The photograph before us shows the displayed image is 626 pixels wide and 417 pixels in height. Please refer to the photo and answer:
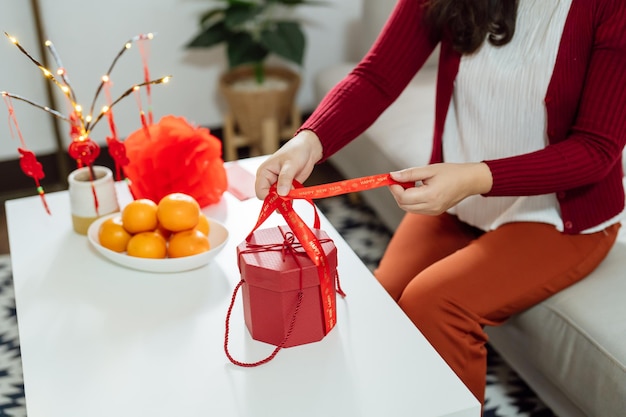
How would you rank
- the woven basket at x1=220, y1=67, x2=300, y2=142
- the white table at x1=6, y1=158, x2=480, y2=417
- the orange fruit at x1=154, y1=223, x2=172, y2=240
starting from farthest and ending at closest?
the woven basket at x1=220, y1=67, x2=300, y2=142 → the orange fruit at x1=154, y1=223, x2=172, y2=240 → the white table at x1=6, y1=158, x2=480, y2=417

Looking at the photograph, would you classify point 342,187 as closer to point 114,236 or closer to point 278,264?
point 278,264

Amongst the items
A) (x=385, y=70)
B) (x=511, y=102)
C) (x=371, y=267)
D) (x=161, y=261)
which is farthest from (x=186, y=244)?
(x=371, y=267)

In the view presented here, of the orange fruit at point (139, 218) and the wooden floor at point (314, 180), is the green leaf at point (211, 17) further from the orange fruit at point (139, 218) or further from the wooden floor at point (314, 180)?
the orange fruit at point (139, 218)

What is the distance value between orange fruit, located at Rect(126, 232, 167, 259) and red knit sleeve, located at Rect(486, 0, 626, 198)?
0.56 m

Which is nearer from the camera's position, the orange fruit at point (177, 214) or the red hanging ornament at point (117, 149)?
the orange fruit at point (177, 214)

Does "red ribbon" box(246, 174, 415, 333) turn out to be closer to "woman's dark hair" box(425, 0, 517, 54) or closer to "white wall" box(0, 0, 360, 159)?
"woman's dark hair" box(425, 0, 517, 54)

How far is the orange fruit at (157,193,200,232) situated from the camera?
1.21m

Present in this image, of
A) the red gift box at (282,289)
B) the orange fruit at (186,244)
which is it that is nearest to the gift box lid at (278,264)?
the red gift box at (282,289)

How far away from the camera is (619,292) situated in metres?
1.23

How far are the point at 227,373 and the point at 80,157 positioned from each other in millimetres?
542

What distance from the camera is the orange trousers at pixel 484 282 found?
1197 millimetres

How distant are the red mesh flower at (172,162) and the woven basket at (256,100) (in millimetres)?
1133

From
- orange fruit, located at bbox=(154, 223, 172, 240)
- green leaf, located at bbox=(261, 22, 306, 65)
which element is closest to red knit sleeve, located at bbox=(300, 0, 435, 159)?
orange fruit, located at bbox=(154, 223, 172, 240)

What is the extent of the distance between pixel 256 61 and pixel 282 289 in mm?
1698
